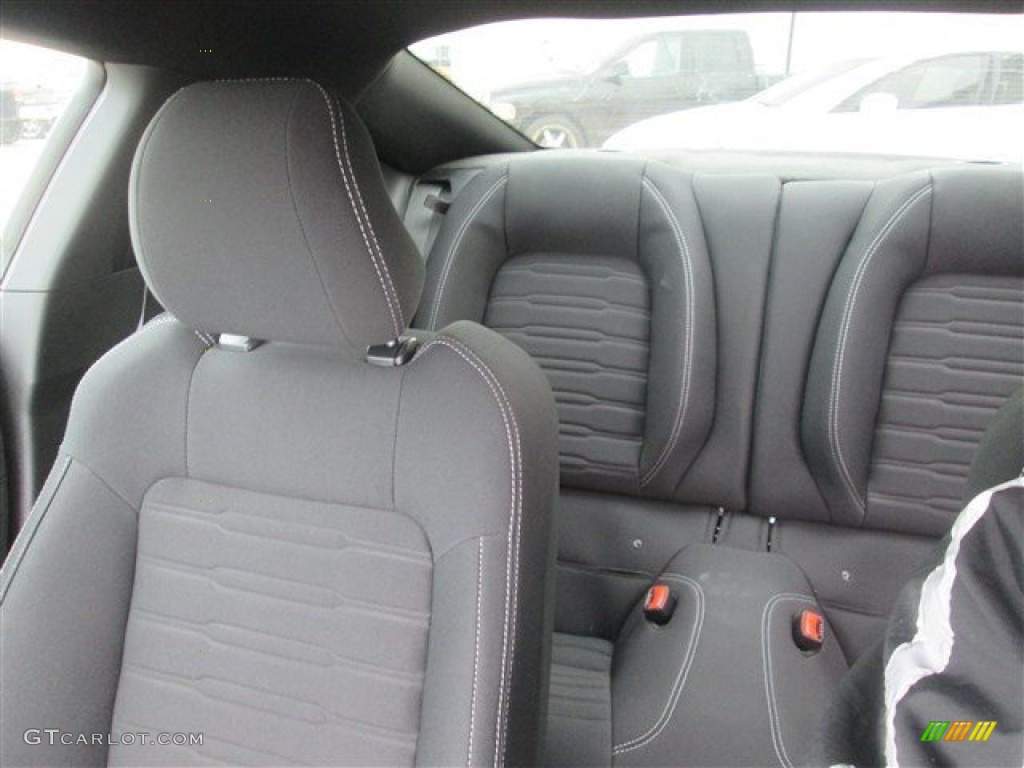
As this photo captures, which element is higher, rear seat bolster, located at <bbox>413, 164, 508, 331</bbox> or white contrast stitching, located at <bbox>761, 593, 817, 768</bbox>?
A: rear seat bolster, located at <bbox>413, 164, 508, 331</bbox>

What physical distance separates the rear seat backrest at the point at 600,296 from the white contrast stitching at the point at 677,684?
0.23 metres

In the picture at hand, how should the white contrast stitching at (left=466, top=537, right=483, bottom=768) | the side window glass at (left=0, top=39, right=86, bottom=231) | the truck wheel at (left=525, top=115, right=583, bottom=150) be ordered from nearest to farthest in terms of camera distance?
1. the white contrast stitching at (left=466, top=537, right=483, bottom=768)
2. the side window glass at (left=0, top=39, right=86, bottom=231)
3. the truck wheel at (left=525, top=115, right=583, bottom=150)

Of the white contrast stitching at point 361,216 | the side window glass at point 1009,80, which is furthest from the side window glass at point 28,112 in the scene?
the side window glass at point 1009,80

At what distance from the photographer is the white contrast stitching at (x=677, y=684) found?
162 cm

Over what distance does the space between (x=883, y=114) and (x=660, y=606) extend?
1.33 meters

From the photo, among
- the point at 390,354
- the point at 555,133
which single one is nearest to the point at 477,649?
the point at 390,354

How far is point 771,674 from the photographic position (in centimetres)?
170

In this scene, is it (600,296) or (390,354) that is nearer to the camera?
(390,354)

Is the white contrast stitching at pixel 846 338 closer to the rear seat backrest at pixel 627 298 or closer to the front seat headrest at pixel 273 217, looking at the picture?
the rear seat backrest at pixel 627 298

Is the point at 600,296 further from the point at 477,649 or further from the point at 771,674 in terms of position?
the point at 477,649

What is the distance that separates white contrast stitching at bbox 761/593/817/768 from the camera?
158 cm

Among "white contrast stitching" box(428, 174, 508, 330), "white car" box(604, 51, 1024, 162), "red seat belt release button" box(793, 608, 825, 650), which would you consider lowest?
"red seat belt release button" box(793, 608, 825, 650)

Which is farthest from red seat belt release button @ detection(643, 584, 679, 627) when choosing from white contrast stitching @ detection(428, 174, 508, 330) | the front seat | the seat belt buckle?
the seat belt buckle

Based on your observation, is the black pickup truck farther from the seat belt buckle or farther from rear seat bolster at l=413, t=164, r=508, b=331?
the seat belt buckle
